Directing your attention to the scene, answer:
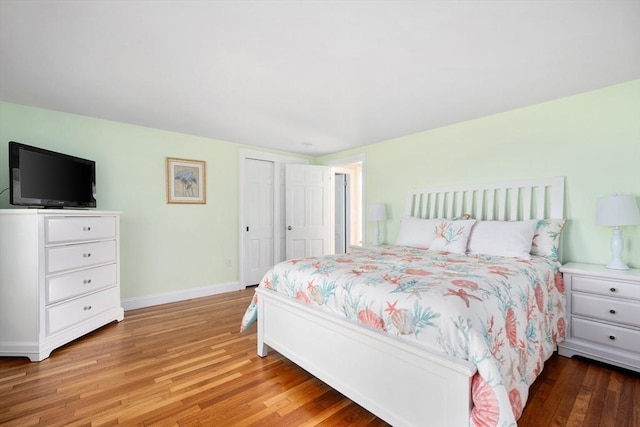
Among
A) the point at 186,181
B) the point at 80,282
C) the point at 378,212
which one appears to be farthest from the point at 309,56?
the point at 80,282

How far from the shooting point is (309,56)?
1919mm

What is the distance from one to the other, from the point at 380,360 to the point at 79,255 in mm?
2774

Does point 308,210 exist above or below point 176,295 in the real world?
above

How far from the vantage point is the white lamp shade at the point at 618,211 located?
2.13 meters

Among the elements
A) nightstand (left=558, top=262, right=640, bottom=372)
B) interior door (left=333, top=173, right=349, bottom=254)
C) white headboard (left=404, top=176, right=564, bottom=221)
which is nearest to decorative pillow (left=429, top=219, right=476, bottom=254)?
white headboard (left=404, top=176, right=564, bottom=221)

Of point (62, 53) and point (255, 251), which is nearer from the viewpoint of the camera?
point (62, 53)

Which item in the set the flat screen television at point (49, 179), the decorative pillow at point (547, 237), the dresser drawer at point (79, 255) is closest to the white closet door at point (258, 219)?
the dresser drawer at point (79, 255)

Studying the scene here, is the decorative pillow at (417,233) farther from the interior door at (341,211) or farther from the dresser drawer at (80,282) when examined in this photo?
the dresser drawer at (80,282)

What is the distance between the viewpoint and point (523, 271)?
6.35 ft

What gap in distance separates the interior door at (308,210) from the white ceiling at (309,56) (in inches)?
66.7

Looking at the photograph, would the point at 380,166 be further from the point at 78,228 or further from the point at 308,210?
the point at 78,228

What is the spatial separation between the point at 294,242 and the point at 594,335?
354 cm

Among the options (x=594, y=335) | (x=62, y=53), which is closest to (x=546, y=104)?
(x=594, y=335)

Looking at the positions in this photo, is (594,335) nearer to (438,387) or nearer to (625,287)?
(625,287)
